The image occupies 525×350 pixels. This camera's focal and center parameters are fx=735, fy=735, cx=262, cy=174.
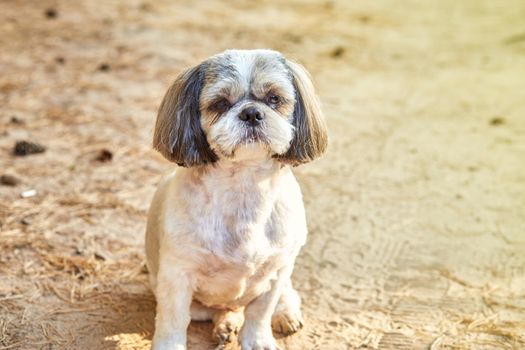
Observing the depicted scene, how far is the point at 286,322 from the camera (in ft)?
12.9

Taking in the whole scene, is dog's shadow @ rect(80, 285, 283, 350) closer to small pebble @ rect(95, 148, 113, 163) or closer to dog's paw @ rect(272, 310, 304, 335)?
dog's paw @ rect(272, 310, 304, 335)

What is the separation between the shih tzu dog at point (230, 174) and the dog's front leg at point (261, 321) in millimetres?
88

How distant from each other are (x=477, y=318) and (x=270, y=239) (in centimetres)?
141

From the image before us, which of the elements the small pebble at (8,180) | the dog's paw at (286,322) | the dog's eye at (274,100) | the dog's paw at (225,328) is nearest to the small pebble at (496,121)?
the dog's paw at (286,322)

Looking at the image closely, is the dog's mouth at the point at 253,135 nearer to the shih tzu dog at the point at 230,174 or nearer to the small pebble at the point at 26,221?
the shih tzu dog at the point at 230,174

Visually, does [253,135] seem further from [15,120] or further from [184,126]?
[15,120]

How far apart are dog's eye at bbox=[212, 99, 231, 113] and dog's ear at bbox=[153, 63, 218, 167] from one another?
0.28 ft

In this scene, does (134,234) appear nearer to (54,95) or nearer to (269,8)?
(54,95)

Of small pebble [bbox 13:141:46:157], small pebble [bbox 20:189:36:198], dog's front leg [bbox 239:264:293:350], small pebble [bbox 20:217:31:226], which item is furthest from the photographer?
small pebble [bbox 13:141:46:157]

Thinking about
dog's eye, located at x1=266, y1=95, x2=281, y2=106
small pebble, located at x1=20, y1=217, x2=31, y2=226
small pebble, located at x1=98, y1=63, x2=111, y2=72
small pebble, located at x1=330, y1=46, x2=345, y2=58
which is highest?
dog's eye, located at x1=266, y1=95, x2=281, y2=106

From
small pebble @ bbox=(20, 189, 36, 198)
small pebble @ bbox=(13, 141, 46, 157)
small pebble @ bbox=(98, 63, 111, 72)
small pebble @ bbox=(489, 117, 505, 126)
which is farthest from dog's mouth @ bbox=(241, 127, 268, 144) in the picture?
small pebble @ bbox=(98, 63, 111, 72)

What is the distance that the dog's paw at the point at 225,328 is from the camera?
149 inches

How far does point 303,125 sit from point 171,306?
1.04 metres

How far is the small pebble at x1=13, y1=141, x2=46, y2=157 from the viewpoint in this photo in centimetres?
601
